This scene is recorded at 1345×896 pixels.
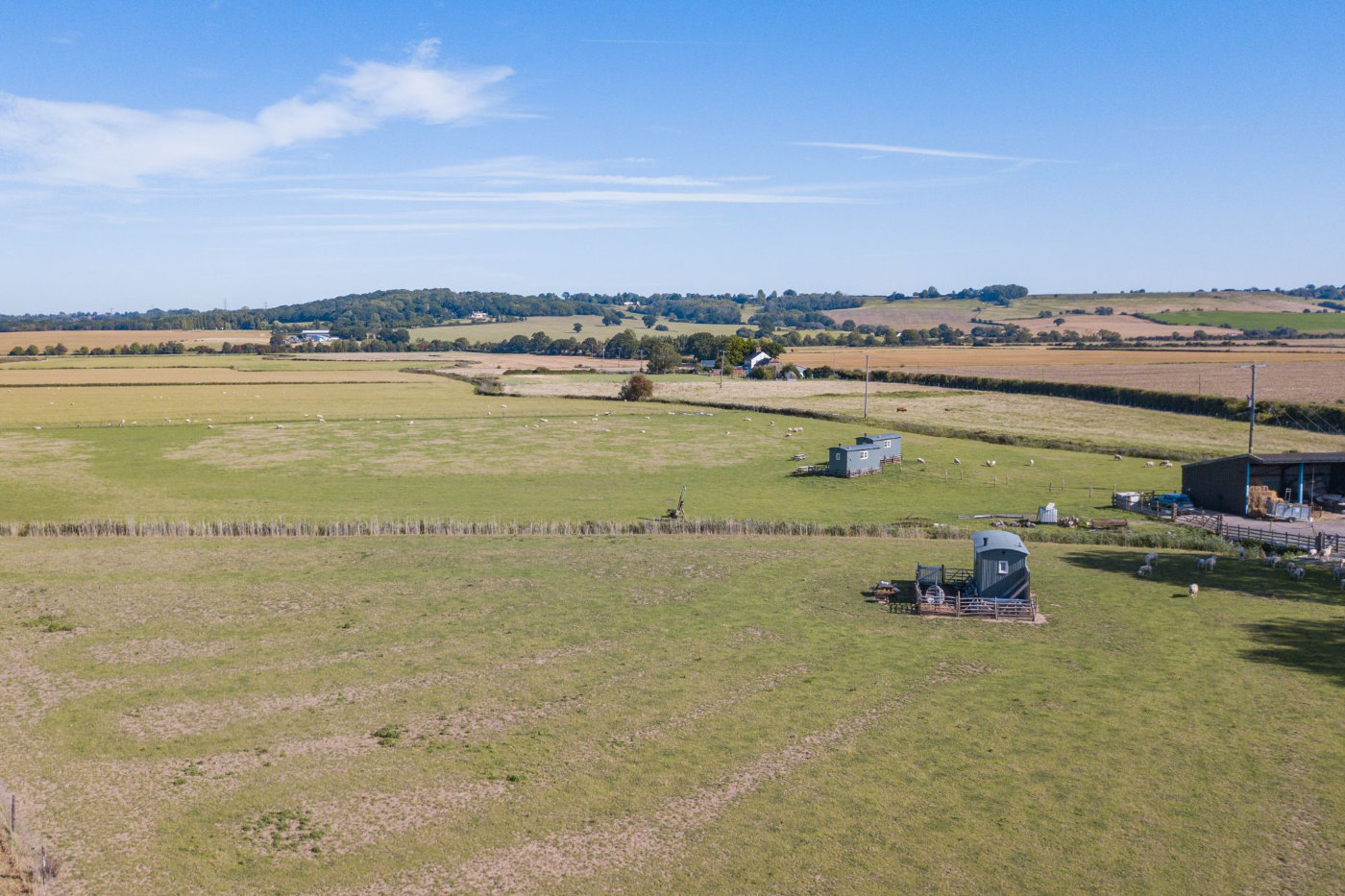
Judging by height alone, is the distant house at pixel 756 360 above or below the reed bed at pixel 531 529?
above

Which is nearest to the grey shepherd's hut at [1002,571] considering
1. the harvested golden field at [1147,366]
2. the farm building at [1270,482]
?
the farm building at [1270,482]

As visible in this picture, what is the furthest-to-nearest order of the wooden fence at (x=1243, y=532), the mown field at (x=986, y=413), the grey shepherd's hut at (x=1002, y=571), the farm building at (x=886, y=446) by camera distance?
the mown field at (x=986, y=413) < the farm building at (x=886, y=446) < the wooden fence at (x=1243, y=532) < the grey shepherd's hut at (x=1002, y=571)

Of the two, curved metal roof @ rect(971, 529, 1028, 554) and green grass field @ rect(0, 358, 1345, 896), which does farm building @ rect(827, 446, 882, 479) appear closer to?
green grass field @ rect(0, 358, 1345, 896)

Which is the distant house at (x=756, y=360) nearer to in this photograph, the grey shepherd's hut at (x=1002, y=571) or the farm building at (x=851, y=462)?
the farm building at (x=851, y=462)

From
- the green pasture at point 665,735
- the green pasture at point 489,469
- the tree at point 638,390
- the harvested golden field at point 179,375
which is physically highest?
the harvested golden field at point 179,375

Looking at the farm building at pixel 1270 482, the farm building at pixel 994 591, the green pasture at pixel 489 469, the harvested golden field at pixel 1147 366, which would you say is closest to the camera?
the farm building at pixel 994 591

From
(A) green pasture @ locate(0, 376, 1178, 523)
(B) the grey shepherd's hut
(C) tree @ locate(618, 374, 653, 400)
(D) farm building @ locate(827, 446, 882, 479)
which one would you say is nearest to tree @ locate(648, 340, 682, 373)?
(C) tree @ locate(618, 374, 653, 400)

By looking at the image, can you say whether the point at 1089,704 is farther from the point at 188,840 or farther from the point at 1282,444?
the point at 1282,444

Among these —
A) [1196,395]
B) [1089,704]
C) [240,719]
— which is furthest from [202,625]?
[1196,395]
